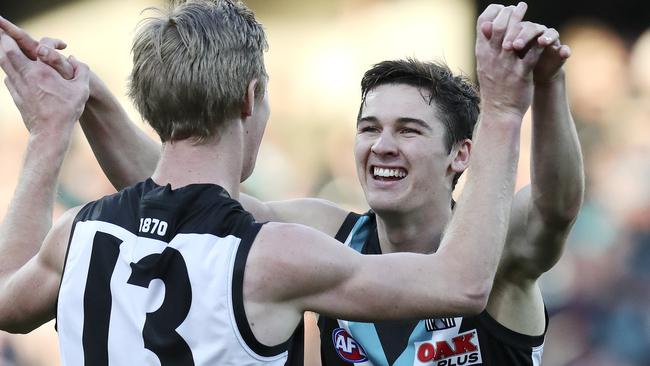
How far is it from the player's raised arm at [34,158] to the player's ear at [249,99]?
25.5 inches

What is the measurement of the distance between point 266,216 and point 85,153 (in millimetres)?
5779

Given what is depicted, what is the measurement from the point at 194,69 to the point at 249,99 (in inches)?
7.8

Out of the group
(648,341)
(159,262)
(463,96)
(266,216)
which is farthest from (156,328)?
(648,341)

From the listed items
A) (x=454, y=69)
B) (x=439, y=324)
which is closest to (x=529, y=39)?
(x=439, y=324)

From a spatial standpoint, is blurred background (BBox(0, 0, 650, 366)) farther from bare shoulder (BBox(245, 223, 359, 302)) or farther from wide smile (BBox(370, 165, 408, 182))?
bare shoulder (BBox(245, 223, 359, 302))

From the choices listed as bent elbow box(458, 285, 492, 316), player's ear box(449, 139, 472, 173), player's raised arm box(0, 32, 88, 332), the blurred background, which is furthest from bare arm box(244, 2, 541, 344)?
the blurred background

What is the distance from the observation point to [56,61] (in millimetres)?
3521

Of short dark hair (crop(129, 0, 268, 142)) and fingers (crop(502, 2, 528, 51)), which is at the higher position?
fingers (crop(502, 2, 528, 51))

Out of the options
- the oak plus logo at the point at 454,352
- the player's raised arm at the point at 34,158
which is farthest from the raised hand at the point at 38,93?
the oak plus logo at the point at 454,352

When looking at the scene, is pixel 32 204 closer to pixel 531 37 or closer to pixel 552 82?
pixel 531 37

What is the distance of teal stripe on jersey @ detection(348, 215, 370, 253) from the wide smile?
0.21 m

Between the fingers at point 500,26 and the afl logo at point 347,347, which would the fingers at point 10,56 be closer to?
the fingers at point 500,26

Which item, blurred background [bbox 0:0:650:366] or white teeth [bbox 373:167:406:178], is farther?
blurred background [bbox 0:0:650:366]

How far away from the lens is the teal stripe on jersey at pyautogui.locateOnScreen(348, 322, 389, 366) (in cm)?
420
